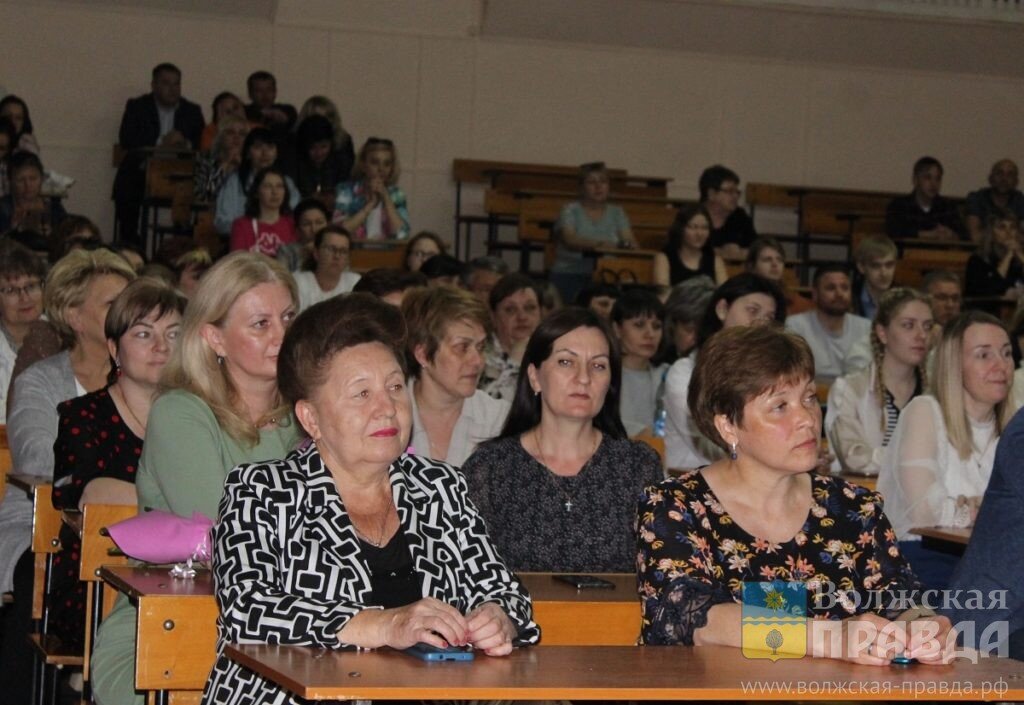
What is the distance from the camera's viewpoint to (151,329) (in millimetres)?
4340

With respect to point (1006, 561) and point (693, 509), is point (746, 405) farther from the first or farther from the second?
point (1006, 561)

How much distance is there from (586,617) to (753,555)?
495 mm

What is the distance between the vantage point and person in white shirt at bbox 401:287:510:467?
515 cm

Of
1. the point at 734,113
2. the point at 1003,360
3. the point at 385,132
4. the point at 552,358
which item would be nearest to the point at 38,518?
the point at 552,358

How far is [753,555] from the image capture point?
10.2 feet

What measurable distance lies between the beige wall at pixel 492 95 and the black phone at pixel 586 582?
910 cm

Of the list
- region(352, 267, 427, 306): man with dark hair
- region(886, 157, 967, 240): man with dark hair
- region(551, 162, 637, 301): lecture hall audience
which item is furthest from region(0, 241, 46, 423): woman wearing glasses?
region(886, 157, 967, 240): man with dark hair

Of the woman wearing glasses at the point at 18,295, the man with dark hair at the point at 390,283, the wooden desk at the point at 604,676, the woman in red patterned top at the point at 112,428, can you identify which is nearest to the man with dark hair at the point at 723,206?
the man with dark hair at the point at 390,283

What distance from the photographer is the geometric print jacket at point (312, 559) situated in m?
2.67

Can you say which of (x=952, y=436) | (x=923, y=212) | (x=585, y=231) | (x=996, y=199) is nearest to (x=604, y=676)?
(x=952, y=436)

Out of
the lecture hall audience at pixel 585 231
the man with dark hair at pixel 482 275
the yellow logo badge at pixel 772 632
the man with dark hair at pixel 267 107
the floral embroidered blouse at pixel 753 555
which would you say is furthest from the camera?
the man with dark hair at pixel 267 107

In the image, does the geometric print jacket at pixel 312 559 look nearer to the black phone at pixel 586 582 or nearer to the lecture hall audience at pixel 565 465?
the black phone at pixel 586 582

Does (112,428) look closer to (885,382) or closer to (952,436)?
(952,436)

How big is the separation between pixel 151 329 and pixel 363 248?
18.7ft
